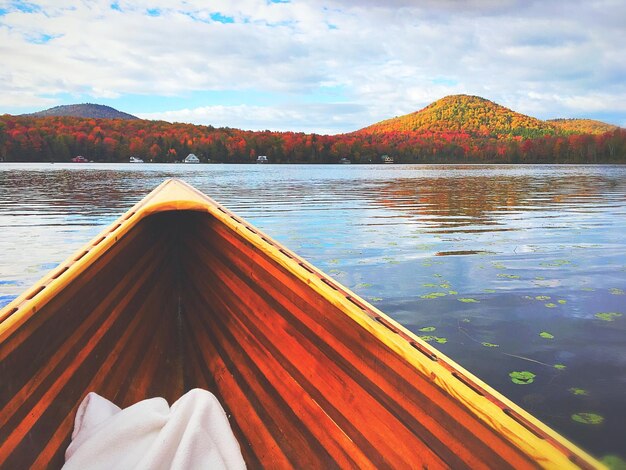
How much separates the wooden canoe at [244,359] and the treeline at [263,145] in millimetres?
120844

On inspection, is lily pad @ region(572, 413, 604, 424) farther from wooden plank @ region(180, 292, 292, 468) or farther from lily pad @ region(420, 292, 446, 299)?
lily pad @ region(420, 292, 446, 299)

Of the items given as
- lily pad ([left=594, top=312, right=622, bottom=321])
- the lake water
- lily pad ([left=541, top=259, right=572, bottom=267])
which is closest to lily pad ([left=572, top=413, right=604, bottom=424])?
the lake water

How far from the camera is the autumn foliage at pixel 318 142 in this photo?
111625 millimetres

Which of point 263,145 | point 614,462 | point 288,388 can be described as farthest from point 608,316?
point 263,145

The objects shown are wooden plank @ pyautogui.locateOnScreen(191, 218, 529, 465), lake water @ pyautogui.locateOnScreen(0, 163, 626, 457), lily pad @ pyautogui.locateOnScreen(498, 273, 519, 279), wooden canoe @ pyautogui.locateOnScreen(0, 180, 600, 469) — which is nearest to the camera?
wooden plank @ pyautogui.locateOnScreen(191, 218, 529, 465)

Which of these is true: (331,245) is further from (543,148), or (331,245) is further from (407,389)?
(543,148)

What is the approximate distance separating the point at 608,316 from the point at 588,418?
2947 millimetres

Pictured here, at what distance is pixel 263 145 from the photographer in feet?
436

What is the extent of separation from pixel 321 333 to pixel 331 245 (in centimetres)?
838

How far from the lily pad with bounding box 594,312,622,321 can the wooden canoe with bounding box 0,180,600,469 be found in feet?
16.1

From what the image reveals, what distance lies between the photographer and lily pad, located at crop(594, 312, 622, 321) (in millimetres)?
6450

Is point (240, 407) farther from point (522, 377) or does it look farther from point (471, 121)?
point (471, 121)

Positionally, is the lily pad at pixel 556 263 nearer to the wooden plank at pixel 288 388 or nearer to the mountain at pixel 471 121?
the wooden plank at pixel 288 388

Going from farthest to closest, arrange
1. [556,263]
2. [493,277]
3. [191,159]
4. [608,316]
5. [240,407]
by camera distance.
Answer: [191,159] → [556,263] → [493,277] → [608,316] → [240,407]
